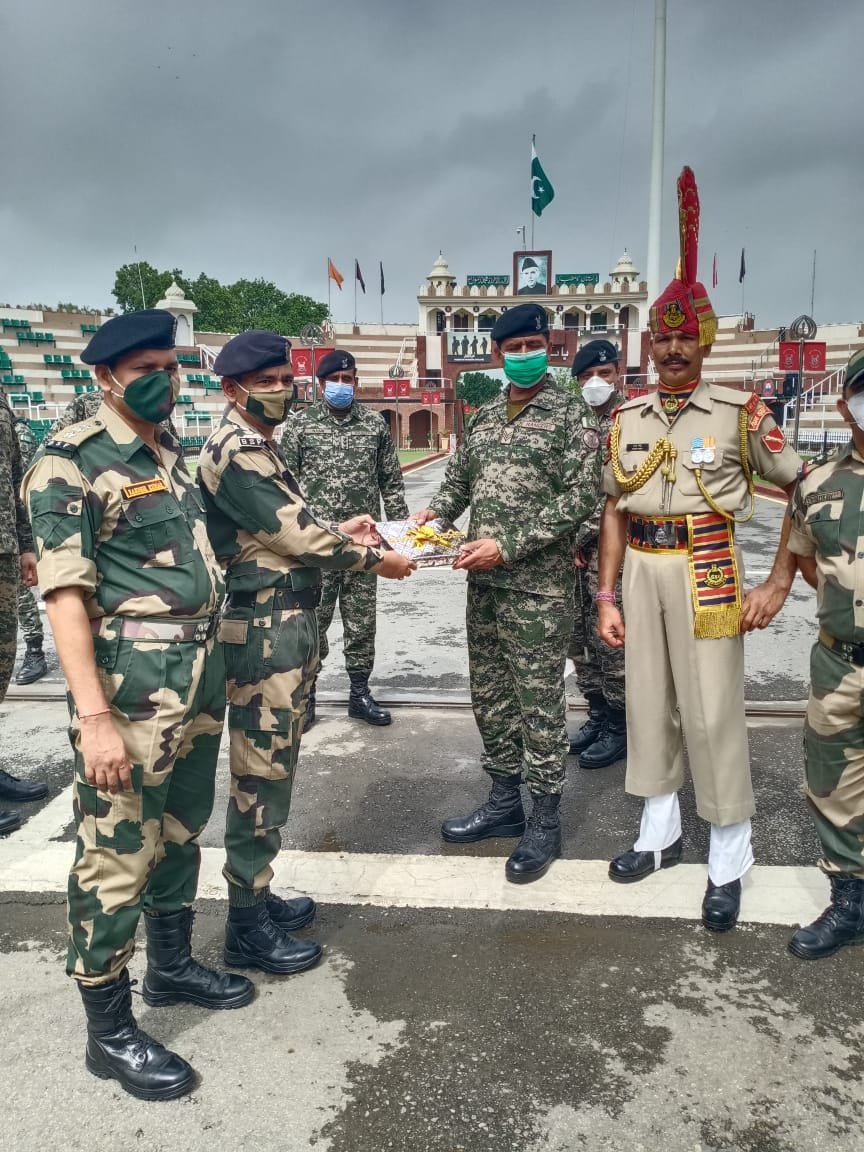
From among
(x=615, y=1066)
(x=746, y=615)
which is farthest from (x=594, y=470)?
(x=615, y=1066)

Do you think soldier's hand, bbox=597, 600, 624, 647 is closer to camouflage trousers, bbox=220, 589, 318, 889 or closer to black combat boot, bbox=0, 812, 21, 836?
camouflage trousers, bbox=220, 589, 318, 889

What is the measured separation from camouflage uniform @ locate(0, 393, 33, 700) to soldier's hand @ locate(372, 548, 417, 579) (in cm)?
194

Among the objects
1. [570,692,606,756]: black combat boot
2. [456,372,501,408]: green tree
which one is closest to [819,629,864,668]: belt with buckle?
[570,692,606,756]: black combat boot

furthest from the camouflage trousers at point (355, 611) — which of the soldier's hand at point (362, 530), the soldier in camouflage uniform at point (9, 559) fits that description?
the soldier's hand at point (362, 530)

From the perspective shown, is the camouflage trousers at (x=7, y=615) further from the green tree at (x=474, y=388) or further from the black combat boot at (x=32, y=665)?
the green tree at (x=474, y=388)

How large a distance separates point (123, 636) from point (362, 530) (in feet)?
3.72

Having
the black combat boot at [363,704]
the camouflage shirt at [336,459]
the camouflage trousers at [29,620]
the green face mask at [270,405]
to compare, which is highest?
the green face mask at [270,405]

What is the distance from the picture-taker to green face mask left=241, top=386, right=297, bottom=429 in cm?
254

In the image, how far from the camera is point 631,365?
2494 inches

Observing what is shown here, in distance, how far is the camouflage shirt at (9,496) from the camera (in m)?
3.73

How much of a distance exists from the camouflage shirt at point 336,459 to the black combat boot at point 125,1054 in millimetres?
3071

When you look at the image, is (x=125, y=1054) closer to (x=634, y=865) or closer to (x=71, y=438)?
(x=71, y=438)

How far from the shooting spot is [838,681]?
252 cm

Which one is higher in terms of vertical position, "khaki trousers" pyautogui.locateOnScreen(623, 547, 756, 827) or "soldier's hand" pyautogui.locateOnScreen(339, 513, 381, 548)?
"soldier's hand" pyautogui.locateOnScreen(339, 513, 381, 548)
